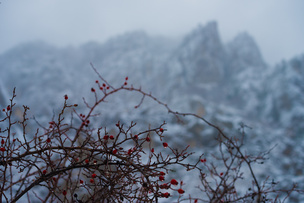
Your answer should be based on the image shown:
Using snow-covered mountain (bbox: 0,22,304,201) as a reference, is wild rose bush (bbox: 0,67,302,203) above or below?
below

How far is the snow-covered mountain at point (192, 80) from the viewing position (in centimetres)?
7025

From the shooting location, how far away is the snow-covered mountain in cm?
7025

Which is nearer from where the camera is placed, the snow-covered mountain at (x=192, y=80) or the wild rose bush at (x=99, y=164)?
the wild rose bush at (x=99, y=164)

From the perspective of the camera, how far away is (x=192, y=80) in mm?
97438

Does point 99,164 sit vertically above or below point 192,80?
below

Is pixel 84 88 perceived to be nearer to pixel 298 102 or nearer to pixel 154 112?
pixel 154 112

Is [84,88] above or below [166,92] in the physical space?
above

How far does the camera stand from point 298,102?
77.6 m

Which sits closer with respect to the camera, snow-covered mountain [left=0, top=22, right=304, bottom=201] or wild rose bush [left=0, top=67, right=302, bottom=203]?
wild rose bush [left=0, top=67, right=302, bottom=203]

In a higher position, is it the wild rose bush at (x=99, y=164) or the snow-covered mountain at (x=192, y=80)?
the snow-covered mountain at (x=192, y=80)

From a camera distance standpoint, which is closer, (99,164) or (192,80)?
(99,164)

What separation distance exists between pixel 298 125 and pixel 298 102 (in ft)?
30.5

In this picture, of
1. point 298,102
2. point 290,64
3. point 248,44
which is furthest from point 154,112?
point 248,44

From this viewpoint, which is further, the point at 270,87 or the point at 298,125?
the point at 270,87
